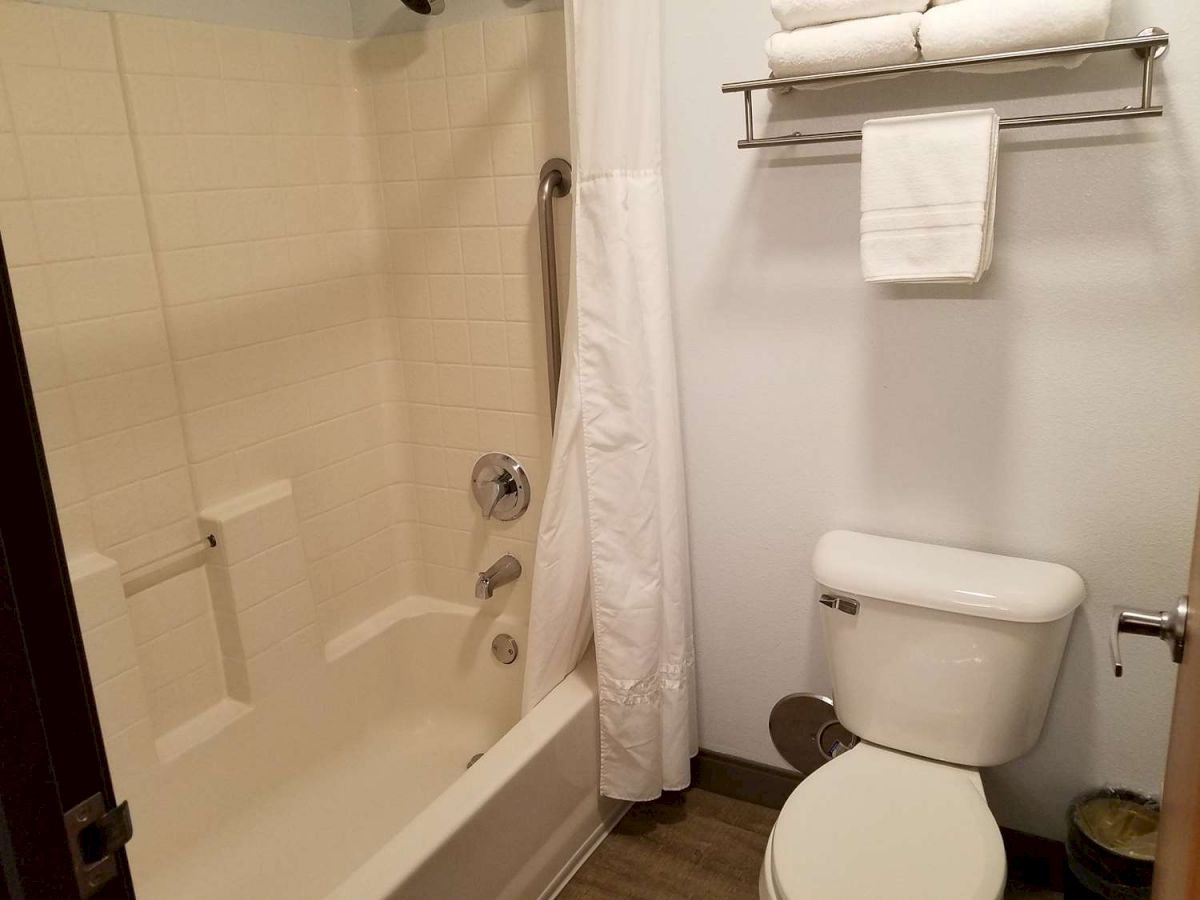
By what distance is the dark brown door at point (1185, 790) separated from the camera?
0.67 metres

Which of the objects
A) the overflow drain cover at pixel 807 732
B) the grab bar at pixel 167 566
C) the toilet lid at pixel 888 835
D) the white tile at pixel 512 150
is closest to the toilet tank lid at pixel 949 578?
the toilet lid at pixel 888 835

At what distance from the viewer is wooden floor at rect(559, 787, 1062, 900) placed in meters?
1.86

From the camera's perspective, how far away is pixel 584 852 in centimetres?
197

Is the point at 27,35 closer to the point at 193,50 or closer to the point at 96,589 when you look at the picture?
the point at 193,50

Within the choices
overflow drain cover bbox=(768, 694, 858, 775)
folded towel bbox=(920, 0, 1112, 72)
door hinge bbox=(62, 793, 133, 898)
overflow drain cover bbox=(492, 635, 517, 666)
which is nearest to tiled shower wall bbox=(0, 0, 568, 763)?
overflow drain cover bbox=(492, 635, 517, 666)

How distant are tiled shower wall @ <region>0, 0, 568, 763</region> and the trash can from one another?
49.8 inches

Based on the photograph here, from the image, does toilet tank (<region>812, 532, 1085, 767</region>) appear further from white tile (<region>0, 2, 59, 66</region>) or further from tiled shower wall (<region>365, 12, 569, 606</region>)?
white tile (<region>0, 2, 59, 66</region>)

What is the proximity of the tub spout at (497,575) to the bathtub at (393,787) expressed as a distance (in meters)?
0.14

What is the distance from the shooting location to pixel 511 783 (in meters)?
1.68

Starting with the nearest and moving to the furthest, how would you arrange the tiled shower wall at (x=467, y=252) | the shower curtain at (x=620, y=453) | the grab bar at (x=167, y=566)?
the shower curtain at (x=620, y=453)
the grab bar at (x=167, y=566)
the tiled shower wall at (x=467, y=252)

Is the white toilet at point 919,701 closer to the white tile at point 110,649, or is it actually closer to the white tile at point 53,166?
the white tile at point 110,649

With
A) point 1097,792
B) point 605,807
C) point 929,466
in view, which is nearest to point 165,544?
point 605,807

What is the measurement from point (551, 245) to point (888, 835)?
4.07 feet

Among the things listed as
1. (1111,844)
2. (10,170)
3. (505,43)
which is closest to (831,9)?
(505,43)
